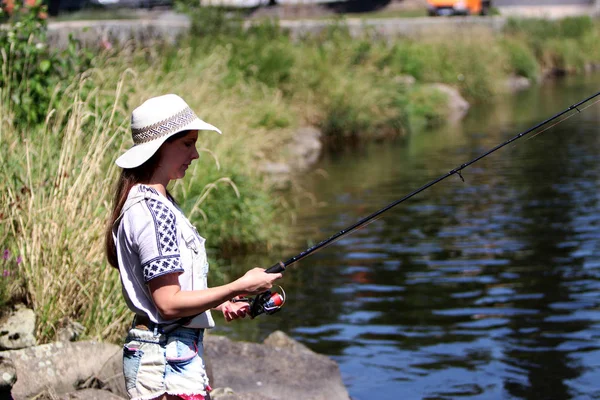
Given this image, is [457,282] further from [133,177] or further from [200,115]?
[133,177]

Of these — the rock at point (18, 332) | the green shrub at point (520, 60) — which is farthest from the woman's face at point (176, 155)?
the green shrub at point (520, 60)

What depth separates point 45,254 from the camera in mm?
6023

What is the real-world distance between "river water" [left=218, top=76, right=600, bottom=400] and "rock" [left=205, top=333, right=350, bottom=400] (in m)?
0.35

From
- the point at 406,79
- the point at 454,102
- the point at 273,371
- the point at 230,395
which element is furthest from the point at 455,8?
the point at 230,395

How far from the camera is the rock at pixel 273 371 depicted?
6141mm

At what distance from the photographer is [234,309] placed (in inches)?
149

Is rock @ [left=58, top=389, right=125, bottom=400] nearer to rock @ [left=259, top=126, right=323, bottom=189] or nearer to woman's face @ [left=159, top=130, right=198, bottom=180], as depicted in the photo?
woman's face @ [left=159, top=130, right=198, bottom=180]

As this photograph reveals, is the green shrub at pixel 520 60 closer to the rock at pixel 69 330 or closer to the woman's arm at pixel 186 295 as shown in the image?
the rock at pixel 69 330

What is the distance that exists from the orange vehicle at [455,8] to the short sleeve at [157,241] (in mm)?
36492

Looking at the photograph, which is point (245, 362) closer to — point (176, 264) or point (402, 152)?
point (176, 264)

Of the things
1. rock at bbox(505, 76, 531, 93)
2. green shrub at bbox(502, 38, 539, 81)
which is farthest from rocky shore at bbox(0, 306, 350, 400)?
green shrub at bbox(502, 38, 539, 81)

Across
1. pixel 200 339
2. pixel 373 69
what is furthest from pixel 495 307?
pixel 373 69

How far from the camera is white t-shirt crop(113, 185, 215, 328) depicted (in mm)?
3387

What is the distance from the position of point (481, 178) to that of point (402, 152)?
3372mm
